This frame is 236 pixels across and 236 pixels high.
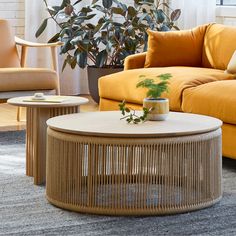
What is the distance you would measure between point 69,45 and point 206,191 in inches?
129

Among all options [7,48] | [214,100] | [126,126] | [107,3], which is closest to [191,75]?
[214,100]

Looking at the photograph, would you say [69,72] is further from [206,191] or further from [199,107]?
[206,191]

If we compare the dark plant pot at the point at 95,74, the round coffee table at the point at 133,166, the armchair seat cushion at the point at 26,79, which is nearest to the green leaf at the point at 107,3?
the dark plant pot at the point at 95,74

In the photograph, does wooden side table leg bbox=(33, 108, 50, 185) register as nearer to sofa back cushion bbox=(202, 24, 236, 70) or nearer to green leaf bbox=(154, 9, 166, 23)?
sofa back cushion bbox=(202, 24, 236, 70)

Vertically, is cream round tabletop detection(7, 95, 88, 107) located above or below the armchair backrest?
below

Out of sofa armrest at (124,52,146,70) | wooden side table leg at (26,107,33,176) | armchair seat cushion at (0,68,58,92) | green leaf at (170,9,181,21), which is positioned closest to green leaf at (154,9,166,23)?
green leaf at (170,9,181,21)

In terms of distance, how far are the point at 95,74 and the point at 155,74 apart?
1.78m

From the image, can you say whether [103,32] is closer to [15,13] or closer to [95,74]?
[95,74]

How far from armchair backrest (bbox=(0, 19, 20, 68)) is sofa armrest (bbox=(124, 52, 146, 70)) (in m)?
0.88

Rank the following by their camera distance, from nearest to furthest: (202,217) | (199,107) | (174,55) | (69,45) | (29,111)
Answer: (202,217), (29,111), (199,107), (174,55), (69,45)

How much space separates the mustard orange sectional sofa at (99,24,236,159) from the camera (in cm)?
399

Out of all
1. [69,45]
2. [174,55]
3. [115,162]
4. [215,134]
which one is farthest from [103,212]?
[69,45]

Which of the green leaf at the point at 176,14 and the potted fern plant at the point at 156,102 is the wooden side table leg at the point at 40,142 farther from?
the green leaf at the point at 176,14

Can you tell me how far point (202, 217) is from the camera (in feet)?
9.76
